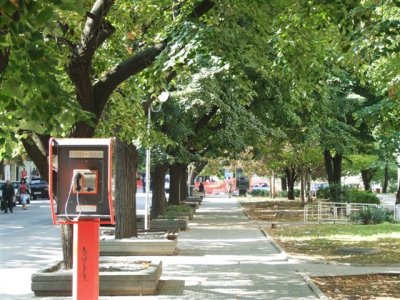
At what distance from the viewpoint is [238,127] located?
24812mm

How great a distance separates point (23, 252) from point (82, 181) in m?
10.9

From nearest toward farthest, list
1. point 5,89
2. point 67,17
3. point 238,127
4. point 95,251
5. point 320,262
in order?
point 5,89
point 95,251
point 67,17
point 320,262
point 238,127

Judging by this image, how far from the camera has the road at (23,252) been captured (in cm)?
1073

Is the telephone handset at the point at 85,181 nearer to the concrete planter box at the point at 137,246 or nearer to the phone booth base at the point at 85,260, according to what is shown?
the phone booth base at the point at 85,260

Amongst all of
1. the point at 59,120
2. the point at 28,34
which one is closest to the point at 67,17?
the point at 59,120

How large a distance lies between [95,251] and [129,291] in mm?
3331

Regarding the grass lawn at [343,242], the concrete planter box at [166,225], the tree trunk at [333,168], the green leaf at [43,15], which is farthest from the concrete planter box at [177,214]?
the green leaf at [43,15]

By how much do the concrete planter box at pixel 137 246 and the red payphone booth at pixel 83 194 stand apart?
7.77 metres

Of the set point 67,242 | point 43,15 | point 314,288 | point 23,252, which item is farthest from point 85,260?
point 23,252

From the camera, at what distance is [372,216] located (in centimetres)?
2528

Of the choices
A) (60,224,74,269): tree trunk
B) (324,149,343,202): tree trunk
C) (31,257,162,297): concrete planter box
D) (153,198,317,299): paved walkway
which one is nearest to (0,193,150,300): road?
(31,257,162,297): concrete planter box

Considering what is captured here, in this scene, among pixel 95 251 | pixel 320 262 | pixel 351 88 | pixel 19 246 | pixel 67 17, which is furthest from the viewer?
pixel 351 88

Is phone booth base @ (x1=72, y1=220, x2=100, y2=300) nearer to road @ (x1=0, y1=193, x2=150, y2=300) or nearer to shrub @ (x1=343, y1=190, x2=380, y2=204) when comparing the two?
road @ (x1=0, y1=193, x2=150, y2=300)

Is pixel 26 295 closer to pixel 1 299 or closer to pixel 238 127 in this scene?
pixel 1 299
